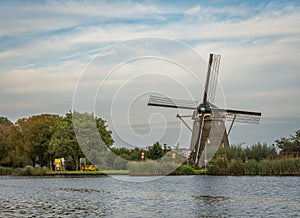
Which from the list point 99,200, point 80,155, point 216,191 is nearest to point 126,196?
point 99,200

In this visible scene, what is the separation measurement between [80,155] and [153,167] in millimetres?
24934

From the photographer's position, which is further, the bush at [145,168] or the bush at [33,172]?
the bush at [33,172]

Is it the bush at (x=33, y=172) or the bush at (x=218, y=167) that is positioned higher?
the bush at (x=33, y=172)

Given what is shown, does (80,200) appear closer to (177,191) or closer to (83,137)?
(177,191)

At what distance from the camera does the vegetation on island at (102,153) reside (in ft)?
145

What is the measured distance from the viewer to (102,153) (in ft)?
200

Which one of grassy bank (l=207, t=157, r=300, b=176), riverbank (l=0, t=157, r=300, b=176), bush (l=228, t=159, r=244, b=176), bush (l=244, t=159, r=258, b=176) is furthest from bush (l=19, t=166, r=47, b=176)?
bush (l=244, t=159, r=258, b=176)

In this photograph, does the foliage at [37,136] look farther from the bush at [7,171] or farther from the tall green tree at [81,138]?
the bush at [7,171]

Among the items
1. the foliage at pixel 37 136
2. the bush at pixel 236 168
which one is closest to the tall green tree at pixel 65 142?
the foliage at pixel 37 136

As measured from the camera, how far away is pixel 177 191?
97.0 ft

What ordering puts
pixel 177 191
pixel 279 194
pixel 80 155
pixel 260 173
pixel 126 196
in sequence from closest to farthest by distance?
pixel 279 194
pixel 126 196
pixel 177 191
pixel 260 173
pixel 80 155

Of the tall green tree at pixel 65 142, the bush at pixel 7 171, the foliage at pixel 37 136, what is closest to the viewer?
the tall green tree at pixel 65 142

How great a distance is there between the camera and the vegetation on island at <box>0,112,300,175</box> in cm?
4431

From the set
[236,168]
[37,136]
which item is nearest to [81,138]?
[37,136]
